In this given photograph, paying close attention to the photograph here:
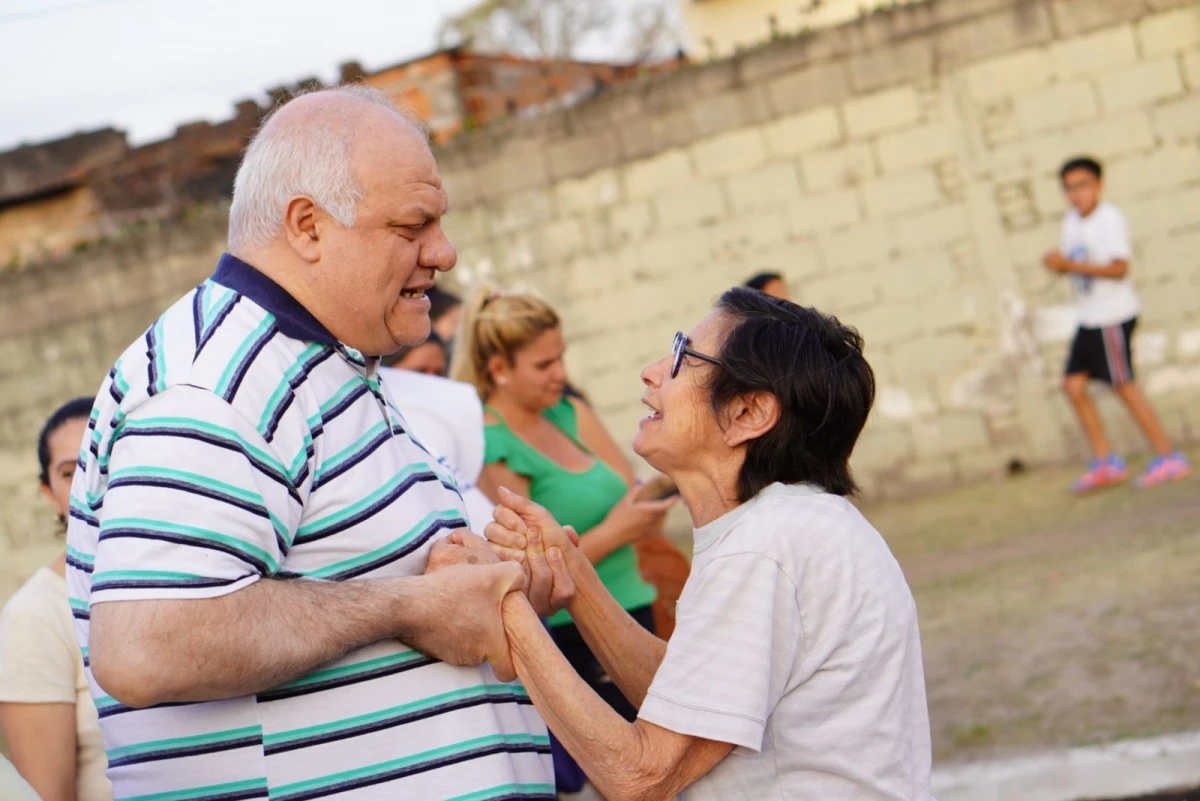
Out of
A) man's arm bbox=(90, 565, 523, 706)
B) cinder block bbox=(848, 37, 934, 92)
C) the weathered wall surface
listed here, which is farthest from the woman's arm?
cinder block bbox=(848, 37, 934, 92)

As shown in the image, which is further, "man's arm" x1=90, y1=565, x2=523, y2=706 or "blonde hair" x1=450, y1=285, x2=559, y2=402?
"blonde hair" x1=450, y1=285, x2=559, y2=402

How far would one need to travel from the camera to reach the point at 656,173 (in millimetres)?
9055

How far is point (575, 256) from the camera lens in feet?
30.5

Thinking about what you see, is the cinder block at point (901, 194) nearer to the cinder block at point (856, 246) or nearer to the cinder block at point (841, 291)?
the cinder block at point (856, 246)

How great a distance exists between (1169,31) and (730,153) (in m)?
2.80

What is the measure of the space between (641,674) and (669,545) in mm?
2022

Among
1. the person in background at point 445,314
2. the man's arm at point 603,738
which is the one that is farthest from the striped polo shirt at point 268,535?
the person in background at point 445,314

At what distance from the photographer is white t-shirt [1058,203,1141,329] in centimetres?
773

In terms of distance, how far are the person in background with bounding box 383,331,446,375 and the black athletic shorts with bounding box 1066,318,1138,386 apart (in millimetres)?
4620

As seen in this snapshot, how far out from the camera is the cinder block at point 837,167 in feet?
28.3

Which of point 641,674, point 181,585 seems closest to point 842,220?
point 641,674

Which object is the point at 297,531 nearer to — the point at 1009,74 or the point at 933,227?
the point at 933,227

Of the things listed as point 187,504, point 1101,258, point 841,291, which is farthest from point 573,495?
point 841,291

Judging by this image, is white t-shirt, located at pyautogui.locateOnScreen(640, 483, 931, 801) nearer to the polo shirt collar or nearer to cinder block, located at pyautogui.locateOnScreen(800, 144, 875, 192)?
the polo shirt collar
